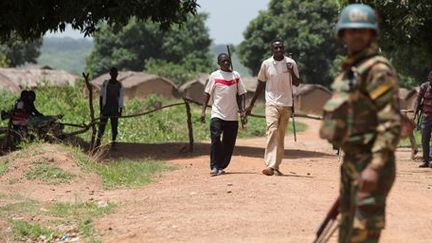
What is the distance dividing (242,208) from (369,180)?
3787 mm

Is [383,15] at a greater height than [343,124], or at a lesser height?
greater

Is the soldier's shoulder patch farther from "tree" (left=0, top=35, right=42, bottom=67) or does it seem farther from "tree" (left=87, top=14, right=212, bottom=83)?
"tree" (left=0, top=35, right=42, bottom=67)

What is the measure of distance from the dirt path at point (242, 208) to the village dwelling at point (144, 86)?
113ft

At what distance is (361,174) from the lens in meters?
4.38

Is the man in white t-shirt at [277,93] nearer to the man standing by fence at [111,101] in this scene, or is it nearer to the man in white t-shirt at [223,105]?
the man in white t-shirt at [223,105]

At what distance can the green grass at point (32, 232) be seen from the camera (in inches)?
304

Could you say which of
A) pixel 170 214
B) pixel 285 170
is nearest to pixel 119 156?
pixel 285 170

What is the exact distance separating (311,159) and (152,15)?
4283 millimetres

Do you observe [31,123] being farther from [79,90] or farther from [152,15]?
[79,90]

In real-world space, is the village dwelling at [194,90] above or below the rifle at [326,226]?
below

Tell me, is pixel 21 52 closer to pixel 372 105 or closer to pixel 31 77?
pixel 31 77

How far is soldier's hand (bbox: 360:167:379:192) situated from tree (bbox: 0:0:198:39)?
1046 centimetres

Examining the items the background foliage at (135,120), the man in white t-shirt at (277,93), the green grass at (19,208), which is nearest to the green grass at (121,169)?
the green grass at (19,208)

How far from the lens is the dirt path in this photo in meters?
7.06
